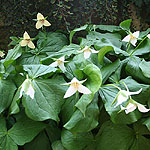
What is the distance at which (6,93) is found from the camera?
3.14 ft

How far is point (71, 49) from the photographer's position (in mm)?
1170

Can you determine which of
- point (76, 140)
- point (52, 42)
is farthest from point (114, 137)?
point (52, 42)

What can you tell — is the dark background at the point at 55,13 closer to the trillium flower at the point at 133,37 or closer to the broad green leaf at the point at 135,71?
the trillium flower at the point at 133,37

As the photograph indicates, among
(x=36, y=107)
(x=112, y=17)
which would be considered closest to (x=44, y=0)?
(x=112, y=17)

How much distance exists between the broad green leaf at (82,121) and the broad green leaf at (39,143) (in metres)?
0.18

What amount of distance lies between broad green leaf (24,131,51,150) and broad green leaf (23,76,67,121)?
0.14m

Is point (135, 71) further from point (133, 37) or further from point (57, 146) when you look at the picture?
point (57, 146)

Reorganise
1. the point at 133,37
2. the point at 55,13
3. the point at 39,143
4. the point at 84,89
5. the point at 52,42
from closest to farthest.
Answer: the point at 84,89
the point at 39,143
the point at 133,37
the point at 52,42
the point at 55,13

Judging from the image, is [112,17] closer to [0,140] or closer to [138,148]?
[138,148]

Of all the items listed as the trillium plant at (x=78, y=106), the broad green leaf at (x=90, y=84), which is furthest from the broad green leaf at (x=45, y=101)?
the broad green leaf at (x=90, y=84)

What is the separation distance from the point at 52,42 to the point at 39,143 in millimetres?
590

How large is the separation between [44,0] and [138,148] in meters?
1.00

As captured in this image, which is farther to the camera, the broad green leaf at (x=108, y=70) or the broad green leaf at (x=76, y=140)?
the broad green leaf at (x=108, y=70)

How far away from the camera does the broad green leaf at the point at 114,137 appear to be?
2.92 feet
